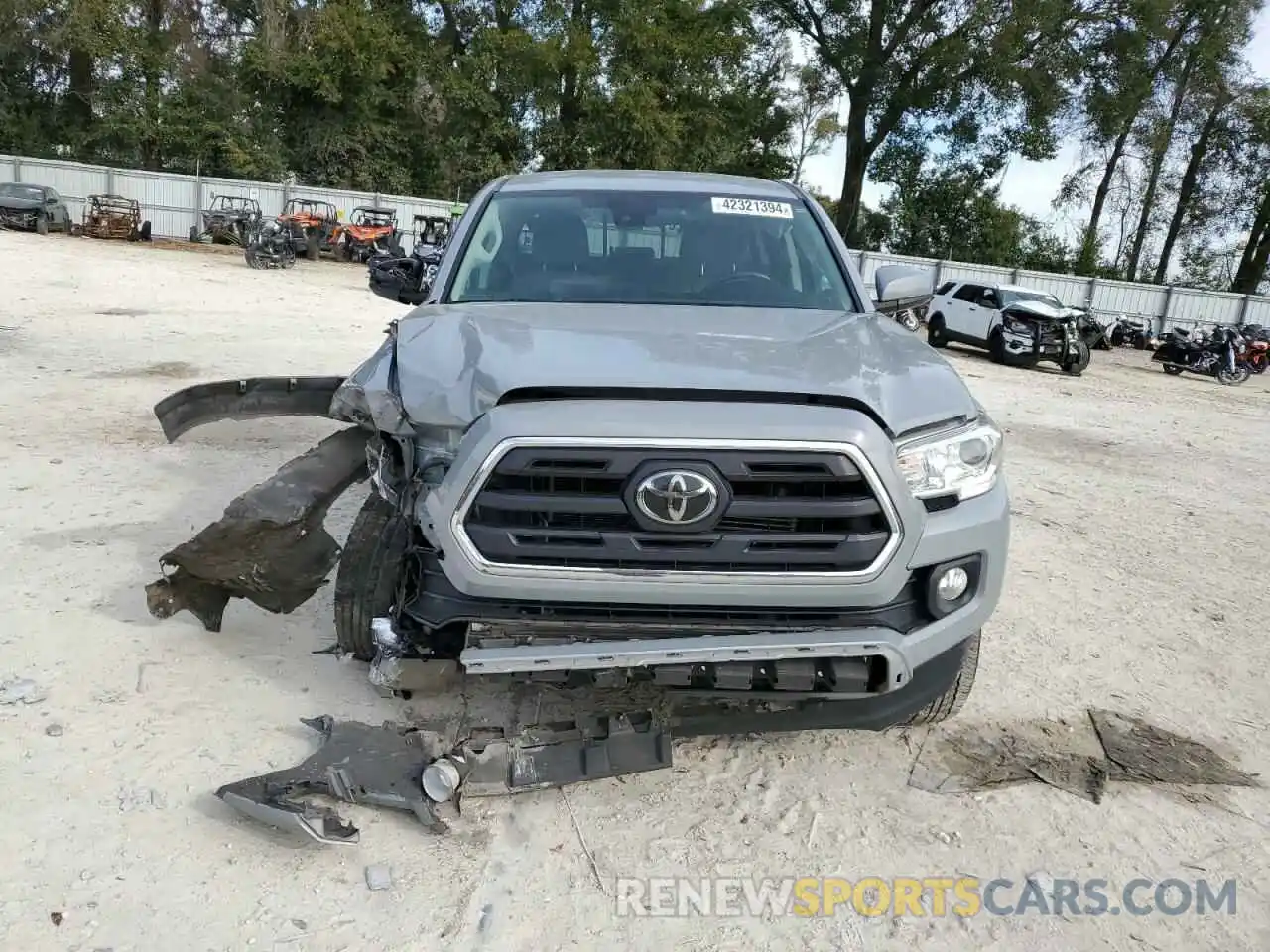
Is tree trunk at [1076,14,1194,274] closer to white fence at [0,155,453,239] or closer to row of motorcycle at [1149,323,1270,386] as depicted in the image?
row of motorcycle at [1149,323,1270,386]

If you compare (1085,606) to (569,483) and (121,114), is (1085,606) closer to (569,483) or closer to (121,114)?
(569,483)

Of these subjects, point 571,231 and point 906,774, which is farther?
point 571,231

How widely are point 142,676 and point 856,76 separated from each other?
37.7 m

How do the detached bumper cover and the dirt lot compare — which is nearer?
the dirt lot

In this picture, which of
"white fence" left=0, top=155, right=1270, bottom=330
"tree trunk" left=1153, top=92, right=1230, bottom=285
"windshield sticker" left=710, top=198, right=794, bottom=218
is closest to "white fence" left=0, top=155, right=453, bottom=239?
"white fence" left=0, top=155, right=1270, bottom=330

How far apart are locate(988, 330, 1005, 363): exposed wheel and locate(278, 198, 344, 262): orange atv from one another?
59.6 ft

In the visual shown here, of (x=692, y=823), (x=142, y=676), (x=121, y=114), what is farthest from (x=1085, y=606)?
(x=121, y=114)

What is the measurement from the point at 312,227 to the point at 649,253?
1124 inches

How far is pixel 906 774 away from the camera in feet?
10.7

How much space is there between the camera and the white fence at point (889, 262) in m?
32.2

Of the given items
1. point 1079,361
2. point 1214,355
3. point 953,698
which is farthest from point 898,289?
point 1214,355

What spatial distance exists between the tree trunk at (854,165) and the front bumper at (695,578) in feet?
120

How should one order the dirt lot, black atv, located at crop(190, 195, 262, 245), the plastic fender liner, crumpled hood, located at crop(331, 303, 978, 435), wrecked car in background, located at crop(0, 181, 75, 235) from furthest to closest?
black atv, located at crop(190, 195, 262, 245), wrecked car in background, located at crop(0, 181, 75, 235), the plastic fender liner, crumpled hood, located at crop(331, 303, 978, 435), the dirt lot

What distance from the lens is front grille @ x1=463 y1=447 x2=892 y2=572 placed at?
2.57 metres
